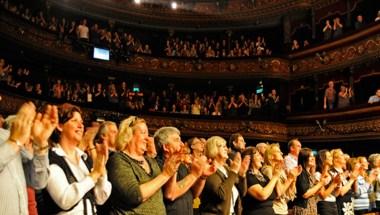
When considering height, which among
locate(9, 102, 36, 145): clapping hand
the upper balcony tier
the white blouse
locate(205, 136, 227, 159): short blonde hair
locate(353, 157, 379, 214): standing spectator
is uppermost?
the upper balcony tier

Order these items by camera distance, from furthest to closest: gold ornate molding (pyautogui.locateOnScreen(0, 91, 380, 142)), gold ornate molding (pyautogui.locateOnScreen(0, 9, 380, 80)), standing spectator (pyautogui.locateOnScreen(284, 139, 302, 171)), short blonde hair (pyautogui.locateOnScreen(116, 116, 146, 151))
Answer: gold ornate molding (pyautogui.locateOnScreen(0, 9, 380, 80)) → gold ornate molding (pyautogui.locateOnScreen(0, 91, 380, 142)) → standing spectator (pyautogui.locateOnScreen(284, 139, 302, 171)) → short blonde hair (pyautogui.locateOnScreen(116, 116, 146, 151))

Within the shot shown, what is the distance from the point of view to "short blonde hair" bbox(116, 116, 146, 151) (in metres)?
2.73

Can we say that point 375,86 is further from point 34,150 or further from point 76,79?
point 34,150

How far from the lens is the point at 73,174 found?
2371 mm

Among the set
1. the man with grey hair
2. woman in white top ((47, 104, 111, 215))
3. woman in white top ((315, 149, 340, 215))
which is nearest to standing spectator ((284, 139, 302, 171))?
woman in white top ((315, 149, 340, 215))

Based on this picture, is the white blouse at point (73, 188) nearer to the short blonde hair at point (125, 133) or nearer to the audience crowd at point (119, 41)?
the short blonde hair at point (125, 133)

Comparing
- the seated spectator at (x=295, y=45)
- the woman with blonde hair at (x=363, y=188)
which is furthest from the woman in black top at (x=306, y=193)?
the seated spectator at (x=295, y=45)

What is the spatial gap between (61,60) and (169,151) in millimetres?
11153

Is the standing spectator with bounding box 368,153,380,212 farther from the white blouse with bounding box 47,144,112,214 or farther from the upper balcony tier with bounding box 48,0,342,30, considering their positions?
the upper balcony tier with bounding box 48,0,342,30

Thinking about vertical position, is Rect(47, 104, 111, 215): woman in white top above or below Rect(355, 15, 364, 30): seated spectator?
below

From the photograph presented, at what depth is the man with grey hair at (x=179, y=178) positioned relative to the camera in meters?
2.88

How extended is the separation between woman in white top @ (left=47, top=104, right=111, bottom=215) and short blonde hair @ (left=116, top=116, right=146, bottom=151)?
0.23 m

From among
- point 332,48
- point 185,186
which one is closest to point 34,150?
point 185,186

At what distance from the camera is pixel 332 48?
45.3 ft
